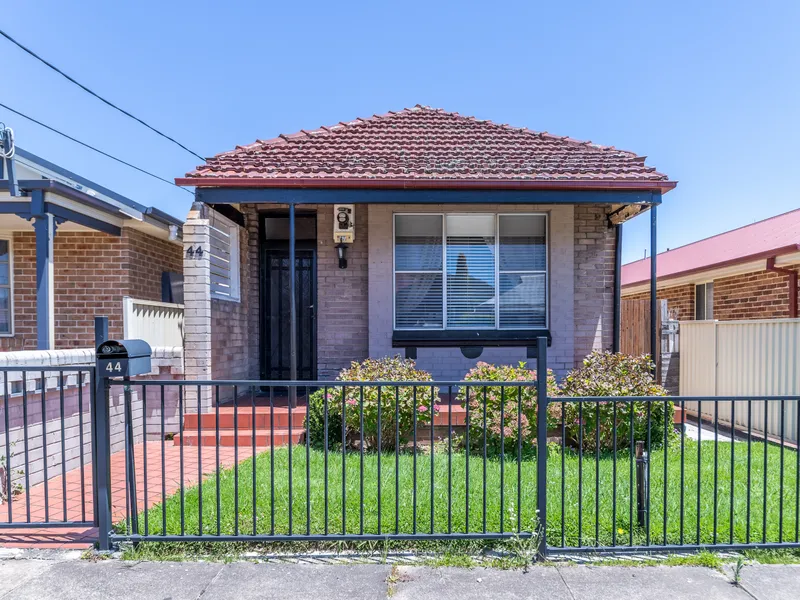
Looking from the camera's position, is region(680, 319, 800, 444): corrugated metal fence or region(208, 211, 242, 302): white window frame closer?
region(680, 319, 800, 444): corrugated metal fence

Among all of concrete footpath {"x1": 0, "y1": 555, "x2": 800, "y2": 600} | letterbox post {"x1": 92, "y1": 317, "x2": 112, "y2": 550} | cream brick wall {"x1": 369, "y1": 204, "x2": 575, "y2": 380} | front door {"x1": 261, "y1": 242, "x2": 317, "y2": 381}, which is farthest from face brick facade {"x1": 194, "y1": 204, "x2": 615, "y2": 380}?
concrete footpath {"x1": 0, "y1": 555, "x2": 800, "y2": 600}

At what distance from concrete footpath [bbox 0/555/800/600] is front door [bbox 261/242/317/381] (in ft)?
16.3

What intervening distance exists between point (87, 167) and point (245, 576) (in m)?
15.7

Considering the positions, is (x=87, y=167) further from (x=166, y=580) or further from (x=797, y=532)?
(x=797, y=532)

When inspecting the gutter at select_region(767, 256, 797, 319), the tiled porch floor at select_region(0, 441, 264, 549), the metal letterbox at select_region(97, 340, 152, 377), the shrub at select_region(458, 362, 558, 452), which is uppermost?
the gutter at select_region(767, 256, 797, 319)

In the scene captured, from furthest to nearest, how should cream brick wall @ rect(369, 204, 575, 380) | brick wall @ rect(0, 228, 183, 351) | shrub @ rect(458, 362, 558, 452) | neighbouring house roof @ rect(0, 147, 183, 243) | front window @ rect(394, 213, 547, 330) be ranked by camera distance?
brick wall @ rect(0, 228, 183, 351) < front window @ rect(394, 213, 547, 330) < cream brick wall @ rect(369, 204, 575, 380) < neighbouring house roof @ rect(0, 147, 183, 243) < shrub @ rect(458, 362, 558, 452)

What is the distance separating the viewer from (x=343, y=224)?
295 inches

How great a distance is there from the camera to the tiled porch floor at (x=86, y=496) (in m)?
3.59

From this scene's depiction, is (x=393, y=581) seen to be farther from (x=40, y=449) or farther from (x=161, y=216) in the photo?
(x=161, y=216)

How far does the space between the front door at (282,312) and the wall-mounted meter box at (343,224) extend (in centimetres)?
81

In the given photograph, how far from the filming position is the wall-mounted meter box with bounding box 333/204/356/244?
7.49 m

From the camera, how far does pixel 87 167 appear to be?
14.9 meters

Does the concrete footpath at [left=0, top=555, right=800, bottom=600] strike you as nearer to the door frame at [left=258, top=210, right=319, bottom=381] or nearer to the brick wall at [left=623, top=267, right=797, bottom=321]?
the door frame at [left=258, top=210, right=319, bottom=381]

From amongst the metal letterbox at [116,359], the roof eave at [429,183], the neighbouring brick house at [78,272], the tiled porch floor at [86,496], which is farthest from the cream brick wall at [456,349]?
the metal letterbox at [116,359]
